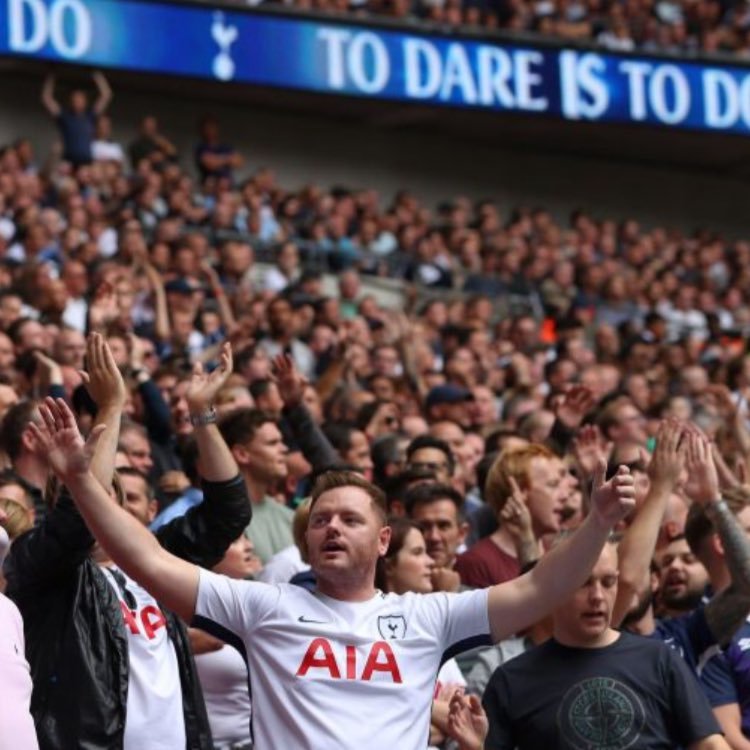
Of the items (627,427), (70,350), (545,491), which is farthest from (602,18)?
(545,491)

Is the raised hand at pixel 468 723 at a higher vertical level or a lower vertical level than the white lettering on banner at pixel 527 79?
lower

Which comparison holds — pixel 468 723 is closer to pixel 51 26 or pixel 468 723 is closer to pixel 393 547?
pixel 393 547

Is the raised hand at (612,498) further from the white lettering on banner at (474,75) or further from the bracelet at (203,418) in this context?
the white lettering on banner at (474,75)

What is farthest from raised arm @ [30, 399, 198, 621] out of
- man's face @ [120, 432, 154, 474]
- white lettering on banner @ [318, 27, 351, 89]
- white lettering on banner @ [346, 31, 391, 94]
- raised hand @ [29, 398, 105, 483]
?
white lettering on banner @ [346, 31, 391, 94]

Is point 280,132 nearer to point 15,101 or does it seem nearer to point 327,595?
point 15,101

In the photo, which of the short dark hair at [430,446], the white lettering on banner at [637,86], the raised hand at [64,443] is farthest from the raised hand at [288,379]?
the white lettering on banner at [637,86]

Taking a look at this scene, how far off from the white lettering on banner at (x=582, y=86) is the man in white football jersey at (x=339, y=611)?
17.1 metres

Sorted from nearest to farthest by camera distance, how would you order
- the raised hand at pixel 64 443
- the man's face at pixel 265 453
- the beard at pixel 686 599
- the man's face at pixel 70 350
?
the raised hand at pixel 64 443 < the beard at pixel 686 599 < the man's face at pixel 265 453 < the man's face at pixel 70 350

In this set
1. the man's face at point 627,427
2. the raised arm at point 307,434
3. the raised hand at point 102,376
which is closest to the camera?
the raised hand at point 102,376

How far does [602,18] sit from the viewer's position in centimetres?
2334

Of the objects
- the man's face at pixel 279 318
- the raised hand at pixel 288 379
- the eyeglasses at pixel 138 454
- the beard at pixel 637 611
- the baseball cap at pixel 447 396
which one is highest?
the man's face at pixel 279 318

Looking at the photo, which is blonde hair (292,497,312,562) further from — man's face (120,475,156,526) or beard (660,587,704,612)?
beard (660,587,704,612)

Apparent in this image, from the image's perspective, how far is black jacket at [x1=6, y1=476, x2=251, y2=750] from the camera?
5.21m

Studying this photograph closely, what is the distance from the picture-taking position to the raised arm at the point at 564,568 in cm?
488
